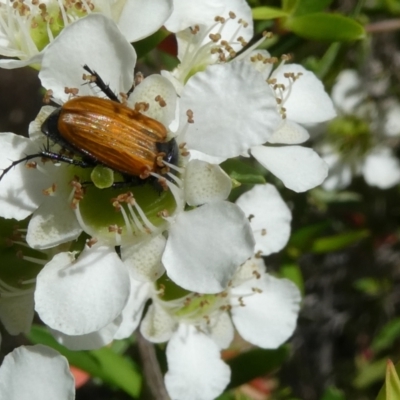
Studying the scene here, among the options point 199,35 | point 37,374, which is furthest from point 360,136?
point 37,374

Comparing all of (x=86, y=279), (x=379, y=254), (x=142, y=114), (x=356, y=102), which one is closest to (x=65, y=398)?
(x=86, y=279)

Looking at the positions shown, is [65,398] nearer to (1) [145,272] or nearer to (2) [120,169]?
(1) [145,272]

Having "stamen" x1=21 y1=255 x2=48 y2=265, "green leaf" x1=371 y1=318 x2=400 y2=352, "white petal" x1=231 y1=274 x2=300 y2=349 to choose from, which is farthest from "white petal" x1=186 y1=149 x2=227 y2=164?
"green leaf" x1=371 y1=318 x2=400 y2=352

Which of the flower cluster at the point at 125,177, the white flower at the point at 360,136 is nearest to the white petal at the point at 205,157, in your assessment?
the flower cluster at the point at 125,177

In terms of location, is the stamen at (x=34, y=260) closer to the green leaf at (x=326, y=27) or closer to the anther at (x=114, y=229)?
the anther at (x=114, y=229)

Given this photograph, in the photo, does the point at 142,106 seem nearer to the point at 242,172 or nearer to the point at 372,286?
the point at 242,172

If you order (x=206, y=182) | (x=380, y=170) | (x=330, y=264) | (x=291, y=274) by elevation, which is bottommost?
(x=330, y=264)
